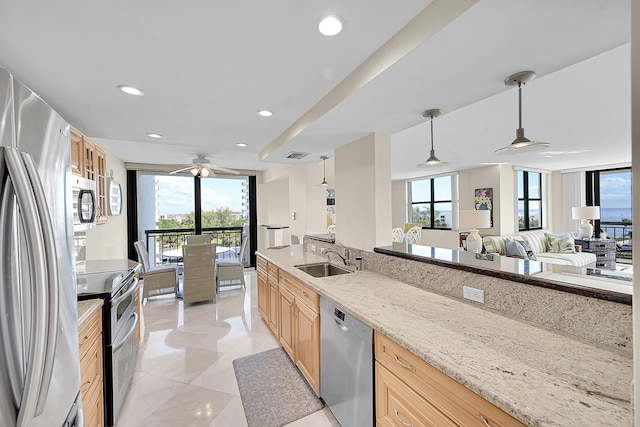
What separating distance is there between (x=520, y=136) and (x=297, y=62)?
5.21 ft

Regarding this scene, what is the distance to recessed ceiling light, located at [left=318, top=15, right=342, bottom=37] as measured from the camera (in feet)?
4.07

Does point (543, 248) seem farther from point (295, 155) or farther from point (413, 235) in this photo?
point (295, 155)

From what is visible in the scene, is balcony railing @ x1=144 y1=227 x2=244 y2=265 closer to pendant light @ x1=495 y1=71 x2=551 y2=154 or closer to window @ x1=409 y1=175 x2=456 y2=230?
pendant light @ x1=495 y1=71 x2=551 y2=154

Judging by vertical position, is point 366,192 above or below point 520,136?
below

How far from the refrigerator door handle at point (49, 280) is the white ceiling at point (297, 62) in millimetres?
916

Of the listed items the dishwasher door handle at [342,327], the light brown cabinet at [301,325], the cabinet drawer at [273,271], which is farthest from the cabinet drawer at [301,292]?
the dishwasher door handle at [342,327]

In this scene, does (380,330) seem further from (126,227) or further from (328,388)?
(126,227)

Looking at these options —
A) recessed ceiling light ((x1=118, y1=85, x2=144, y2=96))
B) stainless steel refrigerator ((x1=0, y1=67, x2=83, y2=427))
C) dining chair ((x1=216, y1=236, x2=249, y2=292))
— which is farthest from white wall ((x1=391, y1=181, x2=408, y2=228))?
stainless steel refrigerator ((x1=0, y1=67, x2=83, y2=427))

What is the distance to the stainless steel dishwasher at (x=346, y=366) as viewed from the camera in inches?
58.6

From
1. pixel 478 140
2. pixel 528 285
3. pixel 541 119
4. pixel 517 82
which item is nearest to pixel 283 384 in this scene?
pixel 528 285

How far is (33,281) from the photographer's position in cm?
68

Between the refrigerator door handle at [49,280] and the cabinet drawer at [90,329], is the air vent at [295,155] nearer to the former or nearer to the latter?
the cabinet drawer at [90,329]

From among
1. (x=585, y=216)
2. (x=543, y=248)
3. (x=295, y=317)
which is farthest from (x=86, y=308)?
(x=585, y=216)

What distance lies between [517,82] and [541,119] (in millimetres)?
1943
